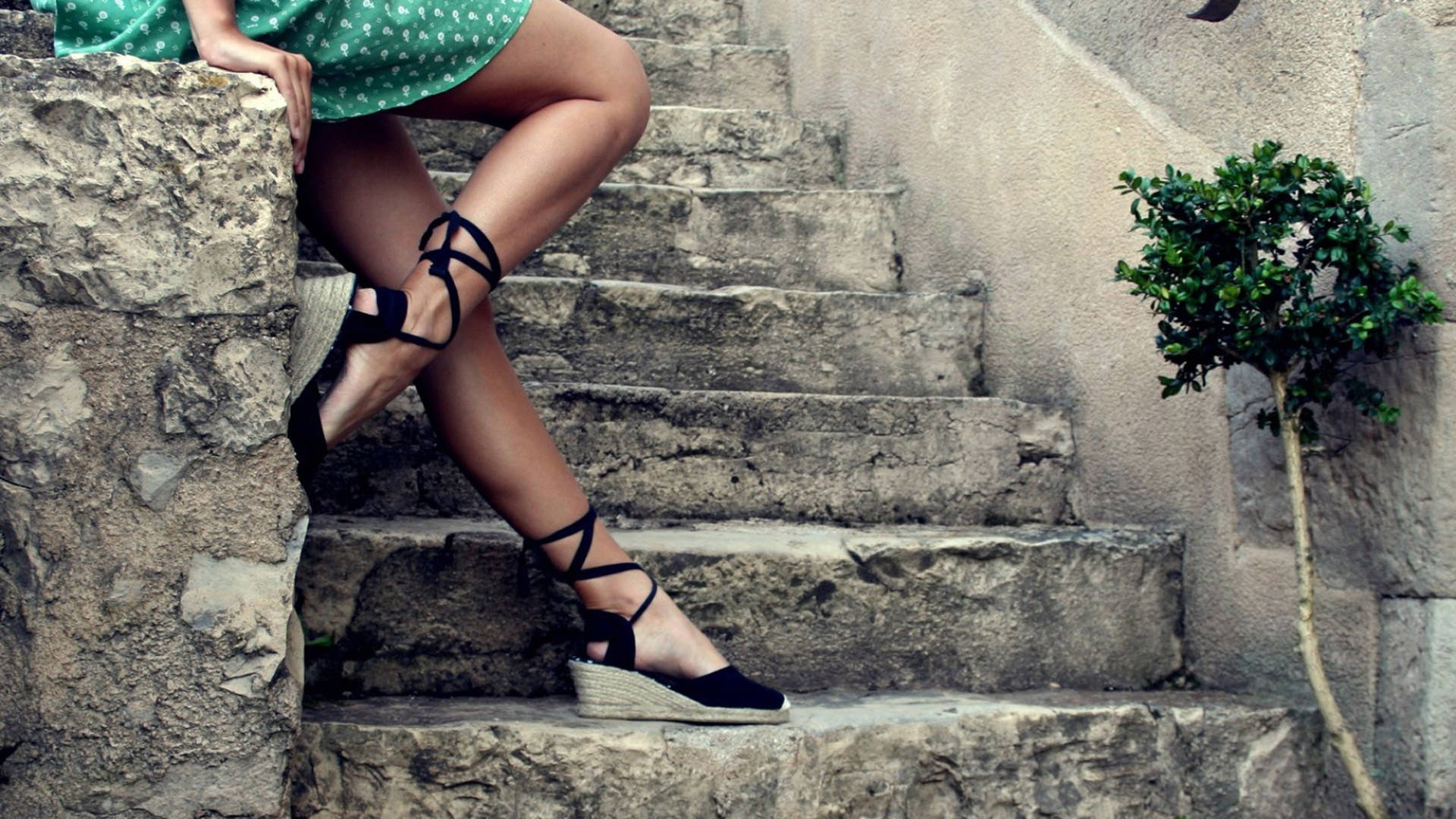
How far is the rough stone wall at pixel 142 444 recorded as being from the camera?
4.02ft

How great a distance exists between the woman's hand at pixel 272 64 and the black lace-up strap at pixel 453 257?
179 mm

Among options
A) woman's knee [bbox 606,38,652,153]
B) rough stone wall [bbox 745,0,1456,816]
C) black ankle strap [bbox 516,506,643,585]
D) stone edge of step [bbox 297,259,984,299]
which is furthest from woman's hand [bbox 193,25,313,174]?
rough stone wall [bbox 745,0,1456,816]

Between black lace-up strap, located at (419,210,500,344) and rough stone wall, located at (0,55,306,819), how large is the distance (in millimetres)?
186

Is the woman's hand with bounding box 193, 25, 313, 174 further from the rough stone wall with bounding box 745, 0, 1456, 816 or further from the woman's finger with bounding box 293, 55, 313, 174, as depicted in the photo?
the rough stone wall with bounding box 745, 0, 1456, 816

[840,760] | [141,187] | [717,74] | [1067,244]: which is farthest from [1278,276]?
[717,74]

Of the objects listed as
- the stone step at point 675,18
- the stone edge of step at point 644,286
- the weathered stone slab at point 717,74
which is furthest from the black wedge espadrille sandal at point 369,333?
the stone step at point 675,18

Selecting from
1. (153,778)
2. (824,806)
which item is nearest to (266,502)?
(153,778)

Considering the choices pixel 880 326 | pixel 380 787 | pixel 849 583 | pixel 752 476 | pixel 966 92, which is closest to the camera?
pixel 380 787

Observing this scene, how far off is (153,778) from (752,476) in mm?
995

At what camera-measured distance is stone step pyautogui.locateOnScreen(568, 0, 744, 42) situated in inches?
141

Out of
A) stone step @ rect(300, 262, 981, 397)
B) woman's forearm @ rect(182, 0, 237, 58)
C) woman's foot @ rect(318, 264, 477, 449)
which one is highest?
woman's forearm @ rect(182, 0, 237, 58)

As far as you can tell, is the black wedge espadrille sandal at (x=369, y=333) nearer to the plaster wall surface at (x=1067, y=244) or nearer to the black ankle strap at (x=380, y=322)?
the black ankle strap at (x=380, y=322)

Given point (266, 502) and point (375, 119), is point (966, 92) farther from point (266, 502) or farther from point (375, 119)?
point (266, 502)

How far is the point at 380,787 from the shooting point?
146cm
